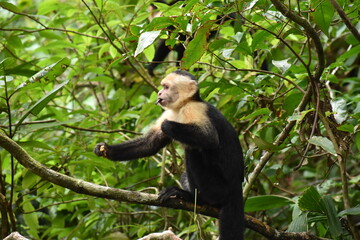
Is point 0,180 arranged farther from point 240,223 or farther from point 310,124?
point 310,124

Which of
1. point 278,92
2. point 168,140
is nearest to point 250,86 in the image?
point 278,92

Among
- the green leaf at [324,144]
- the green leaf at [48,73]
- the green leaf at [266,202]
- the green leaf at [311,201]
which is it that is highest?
the green leaf at [48,73]

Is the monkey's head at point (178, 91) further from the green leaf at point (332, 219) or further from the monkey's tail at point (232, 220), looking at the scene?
the green leaf at point (332, 219)

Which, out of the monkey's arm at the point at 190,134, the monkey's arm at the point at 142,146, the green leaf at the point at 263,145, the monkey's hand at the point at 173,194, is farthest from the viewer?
the monkey's arm at the point at 142,146

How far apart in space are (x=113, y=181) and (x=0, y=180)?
152 centimetres

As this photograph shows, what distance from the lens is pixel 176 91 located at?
3842mm

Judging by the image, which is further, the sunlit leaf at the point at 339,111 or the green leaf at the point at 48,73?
the sunlit leaf at the point at 339,111

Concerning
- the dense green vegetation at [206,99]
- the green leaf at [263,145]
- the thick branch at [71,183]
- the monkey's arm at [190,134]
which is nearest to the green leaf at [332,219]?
the dense green vegetation at [206,99]

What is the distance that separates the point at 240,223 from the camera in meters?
3.43

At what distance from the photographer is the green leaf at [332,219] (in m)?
3.42

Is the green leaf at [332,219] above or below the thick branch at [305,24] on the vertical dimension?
below

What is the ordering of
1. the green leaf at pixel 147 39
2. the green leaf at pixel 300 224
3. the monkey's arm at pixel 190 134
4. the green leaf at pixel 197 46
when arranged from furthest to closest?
the green leaf at pixel 300 224 → the monkey's arm at pixel 190 134 → the green leaf at pixel 197 46 → the green leaf at pixel 147 39

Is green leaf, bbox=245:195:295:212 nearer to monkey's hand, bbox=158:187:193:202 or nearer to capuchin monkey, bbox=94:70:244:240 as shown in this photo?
capuchin monkey, bbox=94:70:244:240

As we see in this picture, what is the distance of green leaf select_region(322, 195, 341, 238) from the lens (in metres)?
3.42
